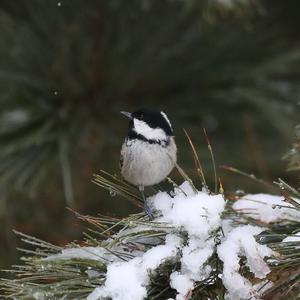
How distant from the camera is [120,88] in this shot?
2406 mm

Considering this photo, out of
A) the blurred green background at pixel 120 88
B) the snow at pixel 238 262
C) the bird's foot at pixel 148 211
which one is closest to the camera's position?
the snow at pixel 238 262

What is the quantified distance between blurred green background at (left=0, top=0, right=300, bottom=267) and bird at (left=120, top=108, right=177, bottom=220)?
63 cm

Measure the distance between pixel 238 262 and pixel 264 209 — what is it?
0.20m

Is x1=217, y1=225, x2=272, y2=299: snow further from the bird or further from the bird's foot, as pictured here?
the bird

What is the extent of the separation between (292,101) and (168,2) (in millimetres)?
567

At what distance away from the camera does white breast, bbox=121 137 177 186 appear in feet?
4.99

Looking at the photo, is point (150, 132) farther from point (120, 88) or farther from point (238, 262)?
point (120, 88)

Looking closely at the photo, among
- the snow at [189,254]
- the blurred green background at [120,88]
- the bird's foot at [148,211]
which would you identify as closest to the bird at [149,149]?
the bird's foot at [148,211]

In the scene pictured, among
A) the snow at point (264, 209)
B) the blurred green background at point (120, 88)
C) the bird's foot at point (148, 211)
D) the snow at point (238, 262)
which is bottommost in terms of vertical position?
the snow at point (238, 262)

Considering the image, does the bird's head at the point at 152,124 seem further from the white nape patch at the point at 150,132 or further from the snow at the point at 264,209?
the snow at the point at 264,209

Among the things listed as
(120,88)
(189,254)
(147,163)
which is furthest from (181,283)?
(120,88)

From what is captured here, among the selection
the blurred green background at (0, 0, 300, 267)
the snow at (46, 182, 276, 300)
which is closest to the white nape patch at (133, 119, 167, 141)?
the snow at (46, 182, 276, 300)

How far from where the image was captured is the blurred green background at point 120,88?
2227 millimetres

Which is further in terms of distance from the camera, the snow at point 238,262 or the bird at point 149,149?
the bird at point 149,149
